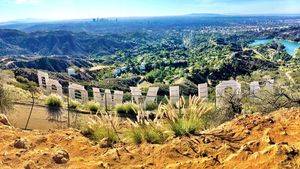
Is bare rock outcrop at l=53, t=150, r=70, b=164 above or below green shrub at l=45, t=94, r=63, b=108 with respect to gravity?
above

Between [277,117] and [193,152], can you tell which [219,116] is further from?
[193,152]

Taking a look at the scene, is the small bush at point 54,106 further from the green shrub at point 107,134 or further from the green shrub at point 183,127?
the green shrub at point 183,127

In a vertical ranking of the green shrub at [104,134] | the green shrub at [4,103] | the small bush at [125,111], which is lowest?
the small bush at [125,111]

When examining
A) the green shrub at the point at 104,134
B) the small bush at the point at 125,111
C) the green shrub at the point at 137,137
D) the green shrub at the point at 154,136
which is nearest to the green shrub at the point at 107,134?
the green shrub at the point at 104,134

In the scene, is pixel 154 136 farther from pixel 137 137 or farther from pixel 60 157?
pixel 60 157

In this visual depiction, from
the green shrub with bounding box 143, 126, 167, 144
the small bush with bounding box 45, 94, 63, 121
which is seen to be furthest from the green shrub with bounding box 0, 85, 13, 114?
the green shrub with bounding box 143, 126, 167, 144

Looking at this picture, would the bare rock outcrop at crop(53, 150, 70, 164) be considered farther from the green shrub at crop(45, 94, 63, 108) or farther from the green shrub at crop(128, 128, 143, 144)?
the green shrub at crop(45, 94, 63, 108)

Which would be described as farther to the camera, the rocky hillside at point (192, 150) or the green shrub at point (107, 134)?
the green shrub at point (107, 134)

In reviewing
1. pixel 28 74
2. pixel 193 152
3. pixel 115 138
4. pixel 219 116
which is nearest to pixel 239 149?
pixel 193 152

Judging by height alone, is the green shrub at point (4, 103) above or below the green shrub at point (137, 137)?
below
